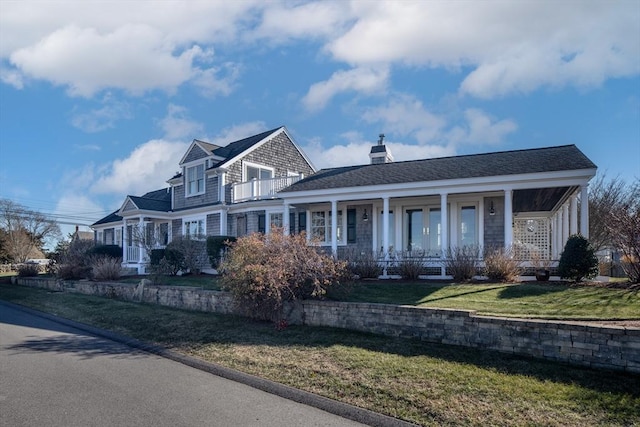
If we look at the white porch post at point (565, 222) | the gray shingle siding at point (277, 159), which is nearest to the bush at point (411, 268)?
the white porch post at point (565, 222)

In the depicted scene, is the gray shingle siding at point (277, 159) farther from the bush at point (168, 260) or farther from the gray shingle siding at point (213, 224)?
the bush at point (168, 260)

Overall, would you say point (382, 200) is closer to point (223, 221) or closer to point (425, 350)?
point (223, 221)

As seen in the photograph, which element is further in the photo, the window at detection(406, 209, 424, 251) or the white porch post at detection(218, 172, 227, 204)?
the white porch post at detection(218, 172, 227, 204)

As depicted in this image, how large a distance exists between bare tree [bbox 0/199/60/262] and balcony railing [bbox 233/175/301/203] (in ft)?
112

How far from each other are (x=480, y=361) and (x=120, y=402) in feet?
17.1

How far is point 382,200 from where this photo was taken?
59.7ft

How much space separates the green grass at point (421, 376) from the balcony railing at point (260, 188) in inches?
473

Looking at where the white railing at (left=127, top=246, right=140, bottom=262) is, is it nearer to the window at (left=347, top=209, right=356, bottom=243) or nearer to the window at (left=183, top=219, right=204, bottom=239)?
the window at (left=183, top=219, right=204, bottom=239)

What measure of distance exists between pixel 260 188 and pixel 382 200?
22.9ft

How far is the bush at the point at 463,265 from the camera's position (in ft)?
43.1

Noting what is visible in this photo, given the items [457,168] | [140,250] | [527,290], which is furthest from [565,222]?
[140,250]

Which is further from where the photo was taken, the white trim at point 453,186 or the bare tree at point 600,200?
the bare tree at point 600,200

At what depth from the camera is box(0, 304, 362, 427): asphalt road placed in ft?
17.6

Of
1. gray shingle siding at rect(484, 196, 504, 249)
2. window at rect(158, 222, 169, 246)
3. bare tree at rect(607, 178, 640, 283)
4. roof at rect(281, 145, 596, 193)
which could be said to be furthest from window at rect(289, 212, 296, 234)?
bare tree at rect(607, 178, 640, 283)
